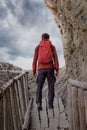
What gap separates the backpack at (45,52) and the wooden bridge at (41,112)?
0.75 metres

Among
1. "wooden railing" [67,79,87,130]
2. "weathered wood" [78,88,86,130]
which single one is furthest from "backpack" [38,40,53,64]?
"weathered wood" [78,88,86,130]

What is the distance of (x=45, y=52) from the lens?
9945 mm

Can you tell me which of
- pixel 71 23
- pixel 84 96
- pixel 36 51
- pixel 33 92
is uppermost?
pixel 71 23

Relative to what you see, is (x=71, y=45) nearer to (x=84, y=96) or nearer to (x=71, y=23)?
(x=71, y=23)

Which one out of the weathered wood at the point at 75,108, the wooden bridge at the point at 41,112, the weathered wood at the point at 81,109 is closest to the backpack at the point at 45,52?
the wooden bridge at the point at 41,112

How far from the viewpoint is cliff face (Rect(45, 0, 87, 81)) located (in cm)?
1121

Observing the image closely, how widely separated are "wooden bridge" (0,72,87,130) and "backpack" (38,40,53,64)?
2.47 feet

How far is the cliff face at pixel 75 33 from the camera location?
36.8ft

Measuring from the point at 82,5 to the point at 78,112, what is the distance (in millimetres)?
5155

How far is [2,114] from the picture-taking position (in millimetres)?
5863

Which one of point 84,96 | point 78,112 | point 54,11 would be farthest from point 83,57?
point 84,96

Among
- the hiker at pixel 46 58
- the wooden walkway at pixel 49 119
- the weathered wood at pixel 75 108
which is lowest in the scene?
the wooden walkway at pixel 49 119

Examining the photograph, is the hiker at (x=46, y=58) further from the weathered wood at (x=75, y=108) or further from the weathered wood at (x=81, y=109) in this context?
the weathered wood at (x=81, y=109)

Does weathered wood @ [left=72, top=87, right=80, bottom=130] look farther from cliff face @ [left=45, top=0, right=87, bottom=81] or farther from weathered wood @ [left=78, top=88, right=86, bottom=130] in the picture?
cliff face @ [left=45, top=0, right=87, bottom=81]
